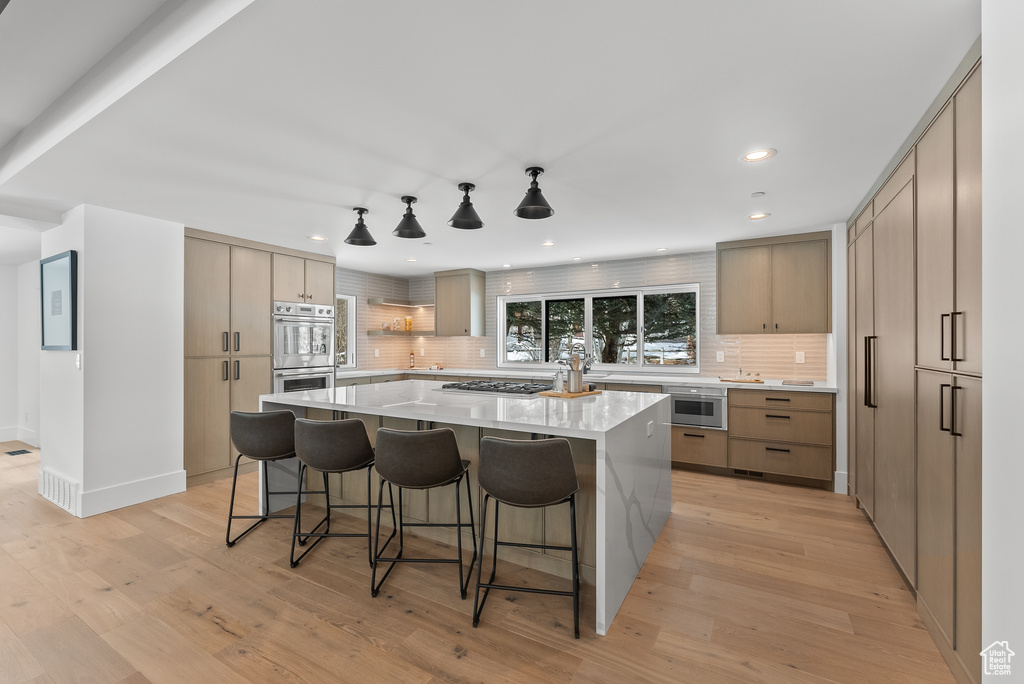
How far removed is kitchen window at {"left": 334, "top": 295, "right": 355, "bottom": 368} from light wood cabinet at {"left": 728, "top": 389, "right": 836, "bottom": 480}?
485 centimetres

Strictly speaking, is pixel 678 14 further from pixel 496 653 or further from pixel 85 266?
pixel 85 266

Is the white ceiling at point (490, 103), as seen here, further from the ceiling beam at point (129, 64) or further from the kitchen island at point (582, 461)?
the kitchen island at point (582, 461)

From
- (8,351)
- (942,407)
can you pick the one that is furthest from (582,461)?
(8,351)

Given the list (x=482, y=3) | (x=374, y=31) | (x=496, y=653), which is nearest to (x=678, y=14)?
(x=482, y=3)

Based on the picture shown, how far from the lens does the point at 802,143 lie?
7.80ft

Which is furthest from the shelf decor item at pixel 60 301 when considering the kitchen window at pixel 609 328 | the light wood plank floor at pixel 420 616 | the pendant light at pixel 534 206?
the kitchen window at pixel 609 328

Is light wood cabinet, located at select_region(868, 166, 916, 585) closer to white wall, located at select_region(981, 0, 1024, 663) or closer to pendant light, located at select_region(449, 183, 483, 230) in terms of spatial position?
white wall, located at select_region(981, 0, 1024, 663)

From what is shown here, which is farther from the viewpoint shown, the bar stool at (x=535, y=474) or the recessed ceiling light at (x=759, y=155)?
the recessed ceiling light at (x=759, y=155)

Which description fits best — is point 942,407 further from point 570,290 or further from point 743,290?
point 570,290

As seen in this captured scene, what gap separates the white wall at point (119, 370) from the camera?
3.48 meters

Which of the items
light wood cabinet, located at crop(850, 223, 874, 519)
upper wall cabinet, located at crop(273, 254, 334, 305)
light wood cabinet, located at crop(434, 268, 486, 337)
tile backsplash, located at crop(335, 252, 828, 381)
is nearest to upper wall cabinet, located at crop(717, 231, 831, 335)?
tile backsplash, located at crop(335, 252, 828, 381)

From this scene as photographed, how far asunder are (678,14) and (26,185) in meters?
4.01

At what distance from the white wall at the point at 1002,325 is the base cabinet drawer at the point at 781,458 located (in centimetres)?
302

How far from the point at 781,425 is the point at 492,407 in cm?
300
